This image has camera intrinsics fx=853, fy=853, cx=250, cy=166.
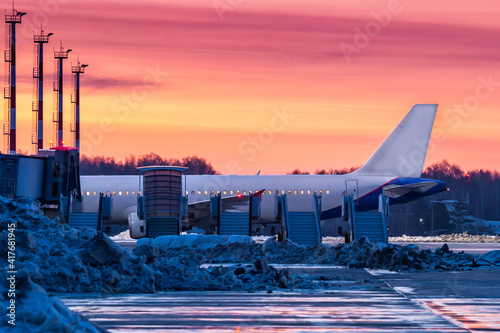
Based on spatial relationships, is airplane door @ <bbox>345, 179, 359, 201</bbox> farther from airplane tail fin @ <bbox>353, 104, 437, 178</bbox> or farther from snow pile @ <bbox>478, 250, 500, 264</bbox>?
snow pile @ <bbox>478, 250, 500, 264</bbox>

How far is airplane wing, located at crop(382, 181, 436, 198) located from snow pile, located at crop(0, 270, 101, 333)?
43.9m

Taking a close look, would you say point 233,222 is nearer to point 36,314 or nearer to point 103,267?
point 103,267

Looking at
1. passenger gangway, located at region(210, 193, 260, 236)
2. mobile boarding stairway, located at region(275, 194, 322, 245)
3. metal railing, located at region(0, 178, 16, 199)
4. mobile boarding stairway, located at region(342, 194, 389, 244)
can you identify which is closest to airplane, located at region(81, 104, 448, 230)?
passenger gangway, located at region(210, 193, 260, 236)

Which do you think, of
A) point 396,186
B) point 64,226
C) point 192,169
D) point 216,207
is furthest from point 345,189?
point 192,169

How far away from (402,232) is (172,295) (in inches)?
4679

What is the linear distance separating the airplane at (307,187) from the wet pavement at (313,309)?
1295 inches

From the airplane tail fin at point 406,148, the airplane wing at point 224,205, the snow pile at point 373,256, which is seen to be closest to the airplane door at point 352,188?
the airplane tail fin at point 406,148

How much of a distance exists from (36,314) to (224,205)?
1682 inches

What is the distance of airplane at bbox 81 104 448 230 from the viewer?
5294cm

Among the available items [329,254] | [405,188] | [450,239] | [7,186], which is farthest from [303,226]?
[450,239]

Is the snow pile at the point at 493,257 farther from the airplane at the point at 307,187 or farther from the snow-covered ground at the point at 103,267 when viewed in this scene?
the airplane at the point at 307,187

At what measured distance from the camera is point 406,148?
55.6 m

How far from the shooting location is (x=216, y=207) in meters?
43.4

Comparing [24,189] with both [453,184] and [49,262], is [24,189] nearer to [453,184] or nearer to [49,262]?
[49,262]
